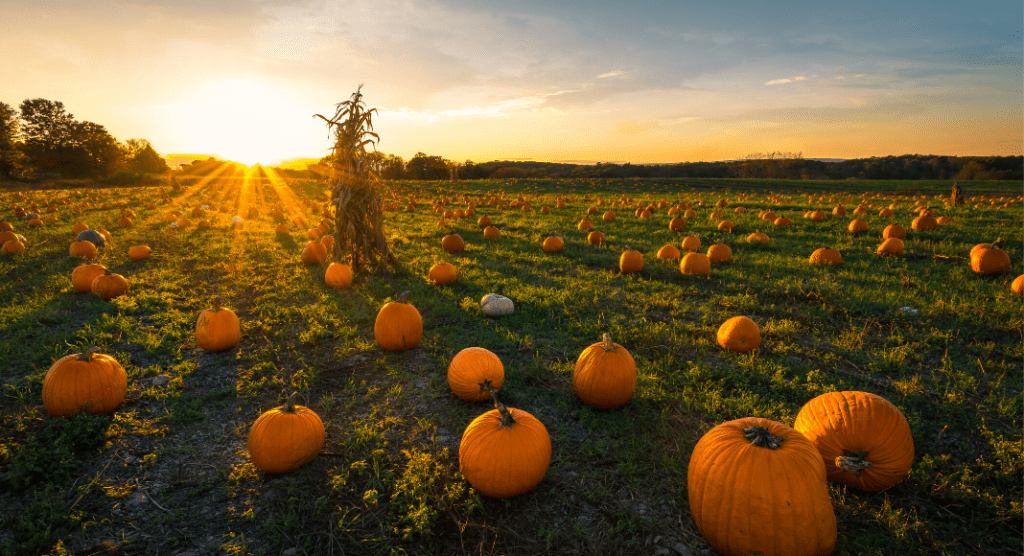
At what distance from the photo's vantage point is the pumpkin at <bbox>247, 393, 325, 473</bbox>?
131 inches

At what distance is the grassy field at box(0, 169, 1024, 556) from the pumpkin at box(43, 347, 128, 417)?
0.23 meters

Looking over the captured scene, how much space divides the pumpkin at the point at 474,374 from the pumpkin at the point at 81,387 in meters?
3.25

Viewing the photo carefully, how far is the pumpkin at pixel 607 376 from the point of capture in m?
4.01

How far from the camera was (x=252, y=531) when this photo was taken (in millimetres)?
2910

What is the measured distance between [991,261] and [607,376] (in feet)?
27.5

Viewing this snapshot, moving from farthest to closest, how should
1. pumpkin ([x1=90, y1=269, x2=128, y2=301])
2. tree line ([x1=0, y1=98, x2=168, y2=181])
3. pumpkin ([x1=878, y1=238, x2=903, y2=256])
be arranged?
tree line ([x1=0, y1=98, x2=168, y2=181]), pumpkin ([x1=878, y1=238, x2=903, y2=256]), pumpkin ([x1=90, y1=269, x2=128, y2=301])

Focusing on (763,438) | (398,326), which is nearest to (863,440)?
(763,438)

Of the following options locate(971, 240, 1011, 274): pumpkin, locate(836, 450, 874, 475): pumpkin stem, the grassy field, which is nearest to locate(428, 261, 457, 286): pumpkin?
the grassy field

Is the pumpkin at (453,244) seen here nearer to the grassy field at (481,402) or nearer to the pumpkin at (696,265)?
the grassy field at (481,402)

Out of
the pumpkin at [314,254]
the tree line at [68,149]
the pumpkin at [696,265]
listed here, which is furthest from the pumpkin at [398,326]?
the tree line at [68,149]

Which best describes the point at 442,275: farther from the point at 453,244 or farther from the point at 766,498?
the point at 766,498

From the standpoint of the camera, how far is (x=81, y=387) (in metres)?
3.96

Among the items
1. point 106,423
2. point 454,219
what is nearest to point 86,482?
point 106,423

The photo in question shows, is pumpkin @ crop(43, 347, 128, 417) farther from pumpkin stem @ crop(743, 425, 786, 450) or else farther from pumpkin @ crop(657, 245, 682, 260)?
pumpkin @ crop(657, 245, 682, 260)
